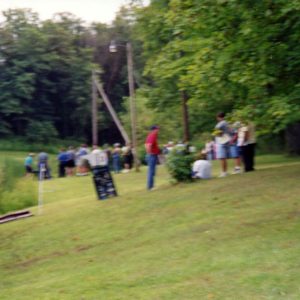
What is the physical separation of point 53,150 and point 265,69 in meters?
48.0

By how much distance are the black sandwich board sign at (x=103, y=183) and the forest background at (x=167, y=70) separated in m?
2.80

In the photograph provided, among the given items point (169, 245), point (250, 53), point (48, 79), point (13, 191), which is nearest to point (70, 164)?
point (13, 191)

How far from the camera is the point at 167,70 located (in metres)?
18.0

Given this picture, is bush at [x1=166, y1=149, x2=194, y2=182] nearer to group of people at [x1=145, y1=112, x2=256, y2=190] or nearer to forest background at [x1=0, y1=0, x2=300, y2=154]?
group of people at [x1=145, y1=112, x2=256, y2=190]

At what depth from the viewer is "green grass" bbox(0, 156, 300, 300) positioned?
711cm

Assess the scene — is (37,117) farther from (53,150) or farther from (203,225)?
(203,225)

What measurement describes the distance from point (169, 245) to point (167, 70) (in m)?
9.41

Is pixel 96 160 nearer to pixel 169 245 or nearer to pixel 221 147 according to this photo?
pixel 221 147

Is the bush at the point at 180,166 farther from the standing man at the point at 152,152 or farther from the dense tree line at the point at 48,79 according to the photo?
the dense tree line at the point at 48,79

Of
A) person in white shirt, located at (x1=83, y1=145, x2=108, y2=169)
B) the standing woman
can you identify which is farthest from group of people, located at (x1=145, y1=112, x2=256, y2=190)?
the standing woman

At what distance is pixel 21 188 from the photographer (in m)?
19.3

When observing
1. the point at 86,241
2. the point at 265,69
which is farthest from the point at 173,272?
the point at 265,69

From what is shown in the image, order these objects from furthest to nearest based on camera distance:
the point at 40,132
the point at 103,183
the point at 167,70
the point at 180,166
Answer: the point at 40,132 < the point at 167,70 < the point at 103,183 < the point at 180,166

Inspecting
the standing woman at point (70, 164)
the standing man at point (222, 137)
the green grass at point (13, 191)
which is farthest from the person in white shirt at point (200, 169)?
the standing woman at point (70, 164)
